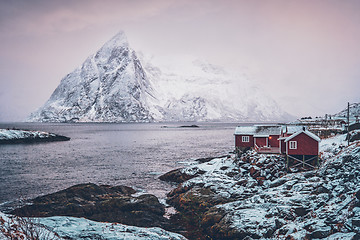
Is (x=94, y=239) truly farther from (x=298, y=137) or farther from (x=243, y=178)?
(x=298, y=137)

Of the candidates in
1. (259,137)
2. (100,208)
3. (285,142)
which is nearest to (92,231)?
(100,208)

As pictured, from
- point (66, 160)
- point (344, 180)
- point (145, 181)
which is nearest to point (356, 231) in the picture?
point (344, 180)

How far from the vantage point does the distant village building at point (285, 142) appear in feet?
113

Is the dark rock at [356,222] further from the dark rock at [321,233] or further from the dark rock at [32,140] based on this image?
the dark rock at [32,140]

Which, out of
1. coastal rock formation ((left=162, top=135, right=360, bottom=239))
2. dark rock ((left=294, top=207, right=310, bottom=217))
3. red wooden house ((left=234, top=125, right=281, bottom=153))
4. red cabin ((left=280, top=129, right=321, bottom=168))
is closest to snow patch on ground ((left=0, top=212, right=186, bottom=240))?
coastal rock formation ((left=162, top=135, right=360, bottom=239))

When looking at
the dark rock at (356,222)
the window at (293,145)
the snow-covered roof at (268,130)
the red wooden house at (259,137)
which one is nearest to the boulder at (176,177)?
the red wooden house at (259,137)

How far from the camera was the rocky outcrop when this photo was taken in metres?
21.8

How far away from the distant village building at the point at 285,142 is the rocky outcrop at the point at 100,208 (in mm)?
20661

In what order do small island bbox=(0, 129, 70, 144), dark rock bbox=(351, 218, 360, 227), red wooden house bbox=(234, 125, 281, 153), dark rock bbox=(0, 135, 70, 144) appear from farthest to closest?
small island bbox=(0, 129, 70, 144), dark rock bbox=(0, 135, 70, 144), red wooden house bbox=(234, 125, 281, 153), dark rock bbox=(351, 218, 360, 227)

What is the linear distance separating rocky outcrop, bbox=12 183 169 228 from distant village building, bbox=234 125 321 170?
67.8 ft

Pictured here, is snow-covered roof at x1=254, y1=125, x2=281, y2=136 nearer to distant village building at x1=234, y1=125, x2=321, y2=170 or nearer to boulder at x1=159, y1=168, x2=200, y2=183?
distant village building at x1=234, y1=125, x2=321, y2=170

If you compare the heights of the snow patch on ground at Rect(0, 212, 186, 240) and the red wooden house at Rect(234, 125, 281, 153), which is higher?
the red wooden house at Rect(234, 125, 281, 153)

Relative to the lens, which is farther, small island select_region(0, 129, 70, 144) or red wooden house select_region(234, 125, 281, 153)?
small island select_region(0, 129, 70, 144)

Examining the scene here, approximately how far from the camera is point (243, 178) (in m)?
32.4
